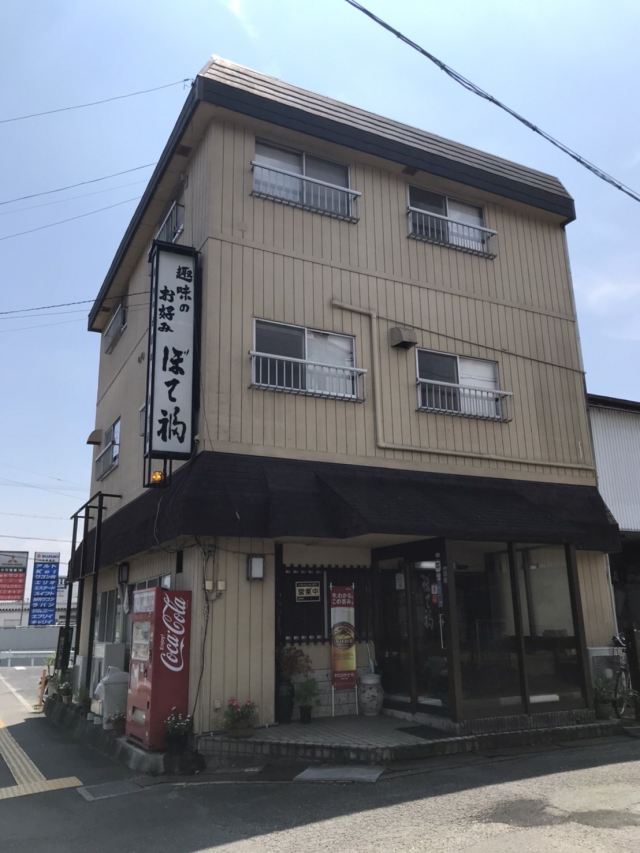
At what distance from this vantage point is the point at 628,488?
13.0 m

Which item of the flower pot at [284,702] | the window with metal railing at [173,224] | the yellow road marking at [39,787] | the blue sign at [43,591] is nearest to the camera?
the yellow road marking at [39,787]

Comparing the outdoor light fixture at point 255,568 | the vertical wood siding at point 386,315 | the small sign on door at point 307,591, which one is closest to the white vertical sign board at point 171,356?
the vertical wood siding at point 386,315

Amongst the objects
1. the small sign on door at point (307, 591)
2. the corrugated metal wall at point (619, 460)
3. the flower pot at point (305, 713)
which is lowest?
the flower pot at point (305, 713)

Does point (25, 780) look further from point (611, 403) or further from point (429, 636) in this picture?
point (611, 403)

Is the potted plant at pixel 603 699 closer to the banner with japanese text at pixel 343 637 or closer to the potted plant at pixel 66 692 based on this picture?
the banner with japanese text at pixel 343 637

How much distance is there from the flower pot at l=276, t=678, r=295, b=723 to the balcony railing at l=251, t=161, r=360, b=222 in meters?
7.46

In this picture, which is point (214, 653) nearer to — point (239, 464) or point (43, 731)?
point (239, 464)

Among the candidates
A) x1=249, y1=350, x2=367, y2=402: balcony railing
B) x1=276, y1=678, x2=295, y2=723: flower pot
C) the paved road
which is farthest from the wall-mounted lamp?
the paved road

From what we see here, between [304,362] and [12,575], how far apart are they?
1200 inches

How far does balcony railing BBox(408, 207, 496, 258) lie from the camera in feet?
39.9

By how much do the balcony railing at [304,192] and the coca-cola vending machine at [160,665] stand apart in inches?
254

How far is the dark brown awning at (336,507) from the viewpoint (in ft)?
28.3

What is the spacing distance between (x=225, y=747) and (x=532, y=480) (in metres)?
6.96

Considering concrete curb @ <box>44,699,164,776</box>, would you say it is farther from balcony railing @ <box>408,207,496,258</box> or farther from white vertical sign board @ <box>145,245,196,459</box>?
balcony railing @ <box>408,207,496,258</box>
